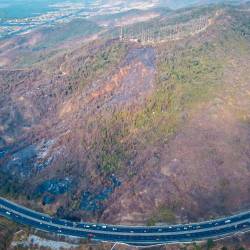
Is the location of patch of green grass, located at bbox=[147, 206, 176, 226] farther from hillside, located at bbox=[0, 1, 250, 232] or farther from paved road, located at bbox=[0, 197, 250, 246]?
paved road, located at bbox=[0, 197, 250, 246]

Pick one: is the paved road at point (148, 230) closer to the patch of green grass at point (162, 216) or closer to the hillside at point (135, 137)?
the patch of green grass at point (162, 216)

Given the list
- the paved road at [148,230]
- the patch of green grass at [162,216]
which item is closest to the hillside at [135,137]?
the patch of green grass at [162,216]

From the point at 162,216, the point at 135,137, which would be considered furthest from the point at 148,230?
the point at 135,137

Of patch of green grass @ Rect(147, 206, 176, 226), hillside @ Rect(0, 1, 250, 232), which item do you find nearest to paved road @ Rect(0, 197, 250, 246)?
patch of green grass @ Rect(147, 206, 176, 226)

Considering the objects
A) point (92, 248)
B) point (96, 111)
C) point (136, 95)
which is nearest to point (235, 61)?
point (136, 95)

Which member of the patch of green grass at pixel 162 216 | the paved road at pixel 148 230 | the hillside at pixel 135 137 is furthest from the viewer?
the hillside at pixel 135 137
